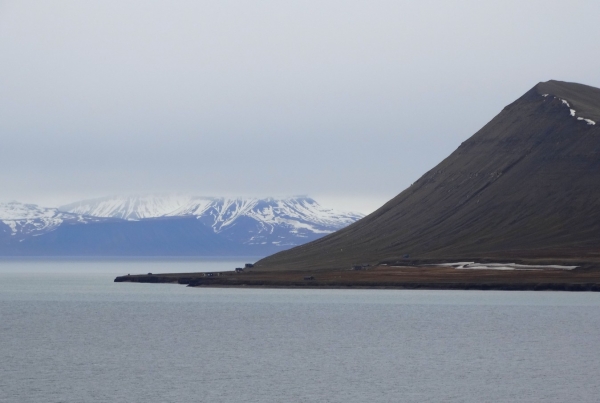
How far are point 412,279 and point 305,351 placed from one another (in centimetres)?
7870

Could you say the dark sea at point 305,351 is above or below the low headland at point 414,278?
below

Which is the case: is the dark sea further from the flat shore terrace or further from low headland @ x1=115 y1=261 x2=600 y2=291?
low headland @ x1=115 y1=261 x2=600 y2=291

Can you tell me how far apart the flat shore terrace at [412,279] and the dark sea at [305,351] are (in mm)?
9893

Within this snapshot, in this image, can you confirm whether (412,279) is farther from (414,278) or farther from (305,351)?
(305,351)

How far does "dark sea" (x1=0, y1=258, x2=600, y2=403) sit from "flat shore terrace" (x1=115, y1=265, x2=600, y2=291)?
9893mm

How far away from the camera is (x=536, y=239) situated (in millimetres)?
196875

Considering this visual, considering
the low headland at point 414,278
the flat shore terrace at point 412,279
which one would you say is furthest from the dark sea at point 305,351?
the low headland at point 414,278

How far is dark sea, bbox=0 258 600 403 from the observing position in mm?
58969

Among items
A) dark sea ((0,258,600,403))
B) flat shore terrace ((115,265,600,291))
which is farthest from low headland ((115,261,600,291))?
dark sea ((0,258,600,403))

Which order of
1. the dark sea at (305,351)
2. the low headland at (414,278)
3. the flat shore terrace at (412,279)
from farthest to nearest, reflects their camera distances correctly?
the low headland at (414,278) < the flat shore terrace at (412,279) < the dark sea at (305,351)

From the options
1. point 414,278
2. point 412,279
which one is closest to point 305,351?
point 412,279

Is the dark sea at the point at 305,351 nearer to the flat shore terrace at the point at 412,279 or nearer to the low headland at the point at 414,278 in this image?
the flat shore terrace at the point at 412,279

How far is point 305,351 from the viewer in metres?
77.6

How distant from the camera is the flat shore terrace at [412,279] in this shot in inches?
5684
